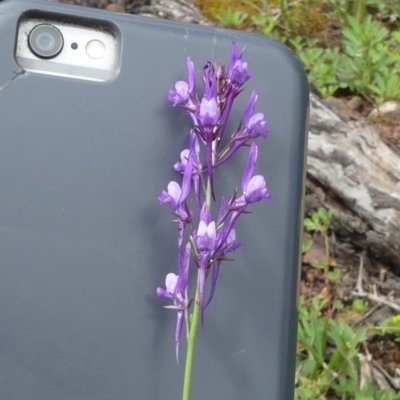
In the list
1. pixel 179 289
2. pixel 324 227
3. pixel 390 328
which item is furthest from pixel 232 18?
pixel 179 289

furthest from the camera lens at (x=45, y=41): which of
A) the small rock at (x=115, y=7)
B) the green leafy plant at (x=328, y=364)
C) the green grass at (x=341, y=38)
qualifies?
the small rock at (x=115, y=7)

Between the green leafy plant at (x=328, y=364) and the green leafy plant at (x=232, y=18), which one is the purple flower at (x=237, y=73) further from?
the green leafy plant at (x=232, y=18)

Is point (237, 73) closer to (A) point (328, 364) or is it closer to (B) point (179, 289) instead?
(B) point (179, 289)

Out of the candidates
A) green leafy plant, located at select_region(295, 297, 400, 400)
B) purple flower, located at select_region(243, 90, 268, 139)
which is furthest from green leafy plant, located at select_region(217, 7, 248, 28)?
purple flower, located at select_region(243, 90, 268, 139)

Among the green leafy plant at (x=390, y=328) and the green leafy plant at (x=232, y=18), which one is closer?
the green leafy plant at (x=390, y=328)

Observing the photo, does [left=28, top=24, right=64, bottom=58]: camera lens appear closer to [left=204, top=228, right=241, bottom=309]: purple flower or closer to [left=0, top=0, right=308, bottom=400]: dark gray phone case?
[left=0, top=0, right=308, bottom=400]: dark gray phone case

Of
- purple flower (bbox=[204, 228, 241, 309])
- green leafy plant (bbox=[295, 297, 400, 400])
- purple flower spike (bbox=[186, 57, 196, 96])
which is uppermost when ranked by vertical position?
purple flower spike (bbox=[186, 57, 196, 96])
